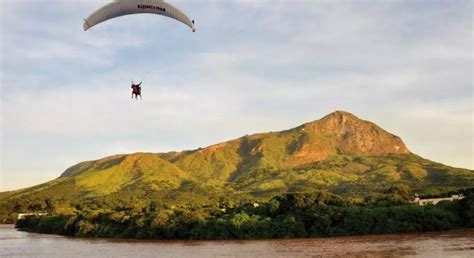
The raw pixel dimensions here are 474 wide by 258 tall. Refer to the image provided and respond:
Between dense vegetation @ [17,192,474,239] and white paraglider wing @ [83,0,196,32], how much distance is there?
4352 cm

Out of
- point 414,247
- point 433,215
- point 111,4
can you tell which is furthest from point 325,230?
point 111,4

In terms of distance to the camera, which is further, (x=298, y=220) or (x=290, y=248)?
(x=298, y=220)

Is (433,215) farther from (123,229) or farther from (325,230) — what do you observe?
(123,229)

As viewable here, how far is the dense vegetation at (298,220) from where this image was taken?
7425cm

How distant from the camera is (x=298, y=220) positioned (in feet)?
257

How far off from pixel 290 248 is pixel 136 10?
107 ft

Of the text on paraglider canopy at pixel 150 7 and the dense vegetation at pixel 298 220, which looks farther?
the dense vegetation at pixel 298 220

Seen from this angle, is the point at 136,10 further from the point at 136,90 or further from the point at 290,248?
the point at 290,248

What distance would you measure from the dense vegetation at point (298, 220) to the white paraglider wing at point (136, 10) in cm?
4352

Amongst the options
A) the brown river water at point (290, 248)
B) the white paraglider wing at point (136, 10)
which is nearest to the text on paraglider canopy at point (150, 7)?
the white paraglider wing at point (136, 10)

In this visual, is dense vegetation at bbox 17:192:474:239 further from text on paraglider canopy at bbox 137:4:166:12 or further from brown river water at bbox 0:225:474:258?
text on paraglider canopy at bbox 137:4:166:12

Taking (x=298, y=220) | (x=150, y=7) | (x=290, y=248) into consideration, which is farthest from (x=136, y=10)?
(x=298, y=220)

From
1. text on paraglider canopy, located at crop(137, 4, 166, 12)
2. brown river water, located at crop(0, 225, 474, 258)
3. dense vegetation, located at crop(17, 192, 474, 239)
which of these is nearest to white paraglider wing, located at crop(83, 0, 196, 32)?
text on paraglider canopy, located at crop(137, 4, 166, 12)

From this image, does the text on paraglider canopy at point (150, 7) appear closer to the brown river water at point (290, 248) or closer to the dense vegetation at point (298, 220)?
the brown river water at point (290, 248)
